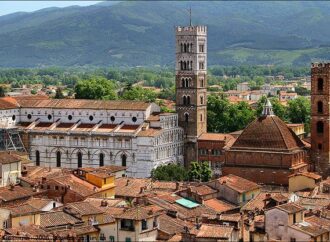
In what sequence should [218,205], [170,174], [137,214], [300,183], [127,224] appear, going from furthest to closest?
1. [170,174]
2. [300,183]
3. [218,205]
4. [137,214]
5. [127,224]

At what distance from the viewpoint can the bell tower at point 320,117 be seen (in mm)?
75250

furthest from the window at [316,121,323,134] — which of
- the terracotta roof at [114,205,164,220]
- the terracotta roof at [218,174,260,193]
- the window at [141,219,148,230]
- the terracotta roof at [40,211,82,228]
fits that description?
the window at [141,219,148,230]

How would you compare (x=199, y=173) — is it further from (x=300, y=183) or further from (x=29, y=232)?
(x=29, y=232)

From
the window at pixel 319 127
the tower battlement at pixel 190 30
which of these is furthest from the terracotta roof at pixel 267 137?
the tower battlement at pixel 190 30

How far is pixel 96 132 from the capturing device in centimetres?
8625

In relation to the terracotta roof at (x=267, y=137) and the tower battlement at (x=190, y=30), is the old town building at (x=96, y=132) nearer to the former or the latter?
the tower battlement at (x=190, y=30)

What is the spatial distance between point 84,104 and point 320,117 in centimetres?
2505

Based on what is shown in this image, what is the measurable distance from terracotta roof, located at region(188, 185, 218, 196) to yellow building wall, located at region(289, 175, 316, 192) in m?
11.4

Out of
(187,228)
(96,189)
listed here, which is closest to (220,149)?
(96,189)

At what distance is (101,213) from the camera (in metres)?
47.1

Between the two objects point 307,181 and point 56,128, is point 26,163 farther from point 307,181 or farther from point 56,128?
point 307,181

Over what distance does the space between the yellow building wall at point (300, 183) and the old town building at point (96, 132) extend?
18.9 meters

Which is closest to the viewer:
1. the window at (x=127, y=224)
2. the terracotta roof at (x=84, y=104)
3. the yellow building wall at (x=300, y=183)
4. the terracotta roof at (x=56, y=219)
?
the window at (x=127, y=224)

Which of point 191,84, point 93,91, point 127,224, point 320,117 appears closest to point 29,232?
point 127,224
